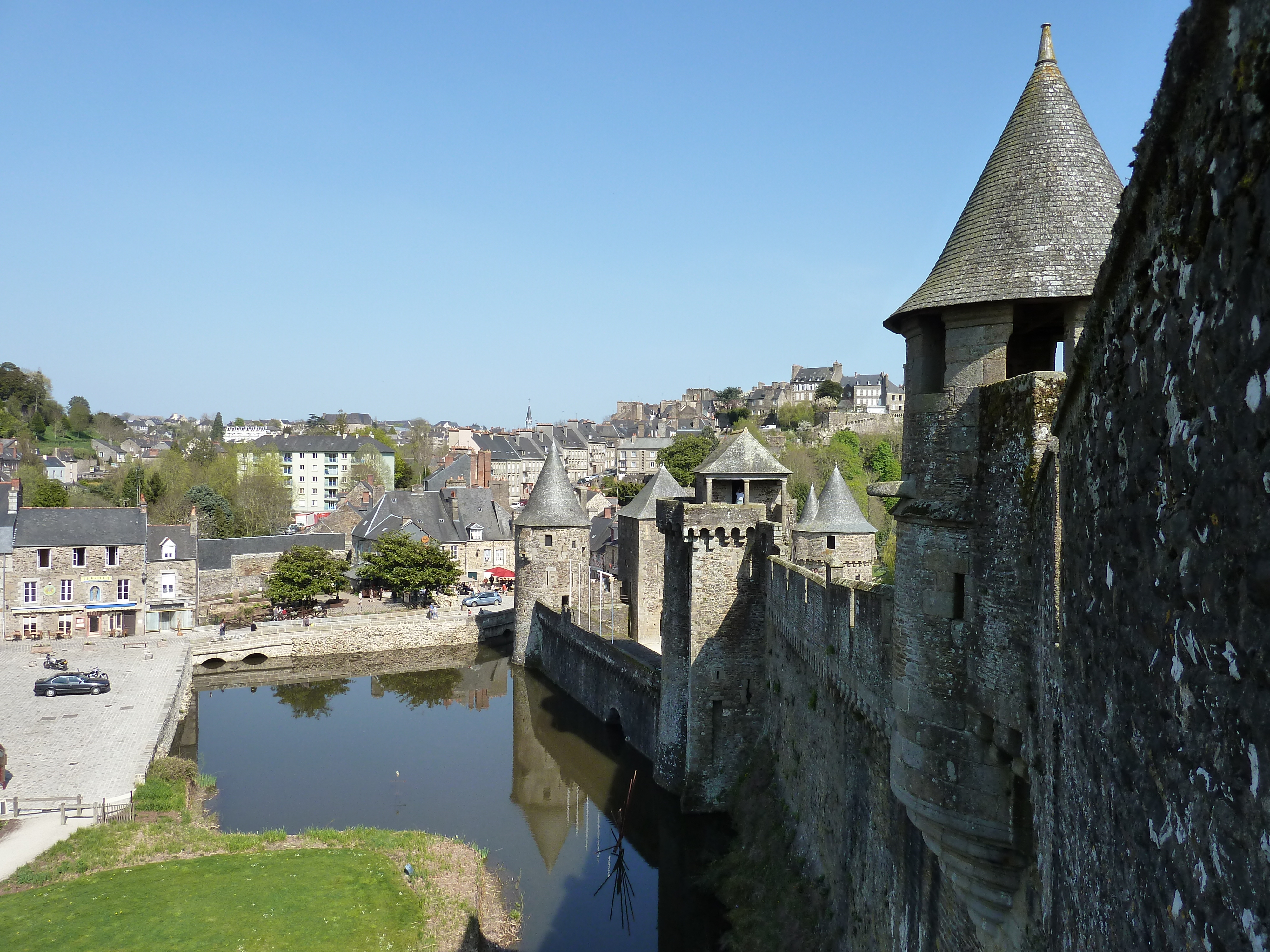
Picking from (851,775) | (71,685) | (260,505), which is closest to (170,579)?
(71,685)

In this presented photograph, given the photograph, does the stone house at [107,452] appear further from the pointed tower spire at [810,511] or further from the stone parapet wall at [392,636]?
the pointed tower spire at [810,511]

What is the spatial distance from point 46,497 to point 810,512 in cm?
4247

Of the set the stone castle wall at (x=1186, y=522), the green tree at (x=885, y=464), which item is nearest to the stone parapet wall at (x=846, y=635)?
the stone castle wall at (x=1186, y=522)

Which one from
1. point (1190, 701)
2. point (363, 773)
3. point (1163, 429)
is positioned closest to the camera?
point (1190, 701)

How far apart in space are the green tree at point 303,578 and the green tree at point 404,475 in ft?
145

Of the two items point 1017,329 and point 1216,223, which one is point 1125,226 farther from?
point 1017,329

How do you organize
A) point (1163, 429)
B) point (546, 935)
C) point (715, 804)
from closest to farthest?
point (1163, 429) < point (546, 935) < point (715, 804)

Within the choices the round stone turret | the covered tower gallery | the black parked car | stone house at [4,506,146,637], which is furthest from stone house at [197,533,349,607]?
the covered tower gallery

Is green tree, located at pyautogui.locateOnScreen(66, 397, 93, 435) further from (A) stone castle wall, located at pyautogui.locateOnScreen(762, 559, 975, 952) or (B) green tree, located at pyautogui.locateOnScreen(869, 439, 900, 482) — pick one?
(A) stone castle wall, located at pyautogui.locateOnScreen(762, 559, 975, 952)

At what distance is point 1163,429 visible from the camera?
278cm

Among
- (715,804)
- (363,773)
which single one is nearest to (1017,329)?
(715,804)

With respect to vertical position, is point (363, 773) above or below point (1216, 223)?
below

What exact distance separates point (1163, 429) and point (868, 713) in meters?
9.00

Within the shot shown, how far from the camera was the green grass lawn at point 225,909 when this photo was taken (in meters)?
13.3
